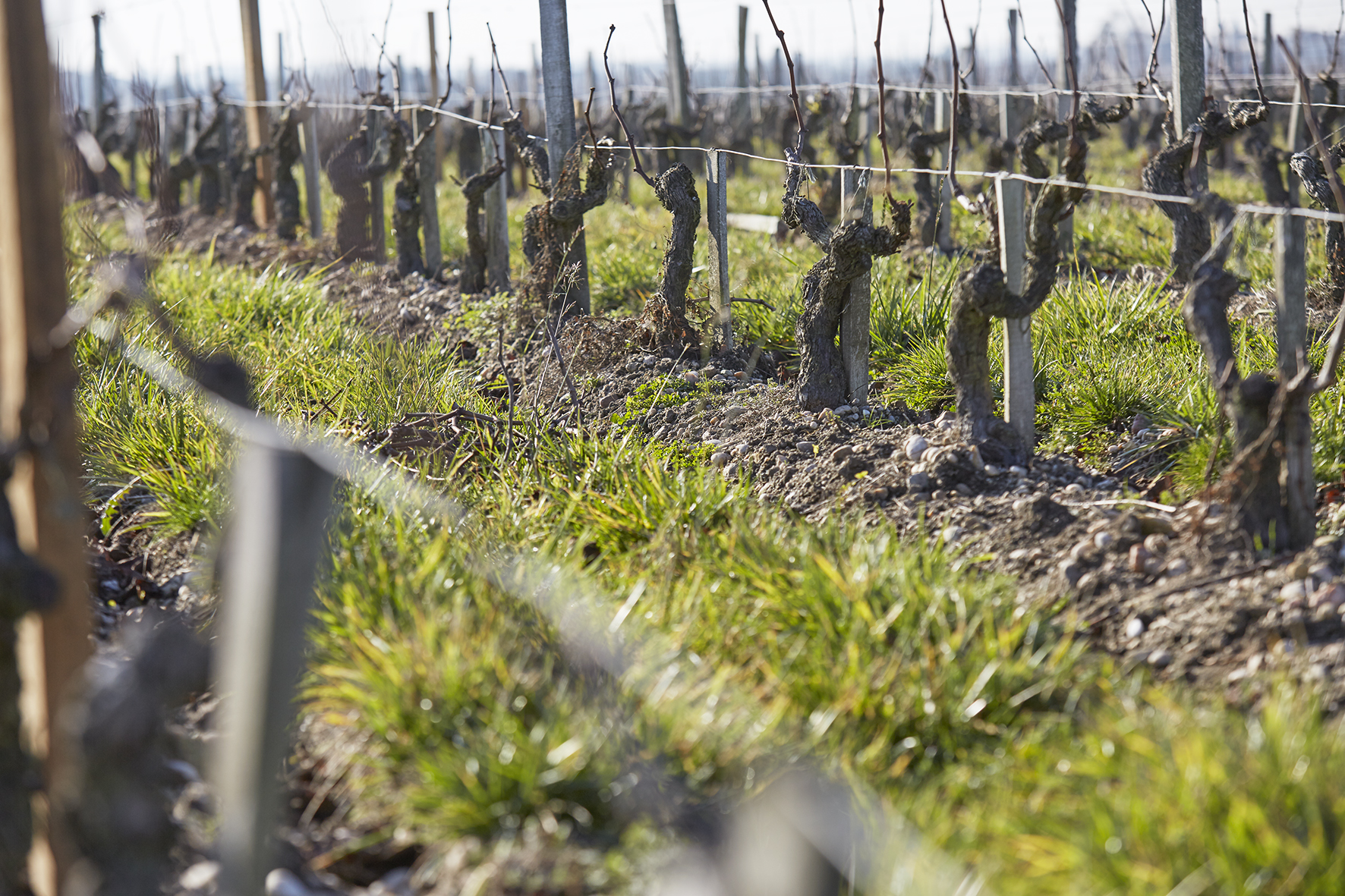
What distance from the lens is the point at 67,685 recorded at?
187cm

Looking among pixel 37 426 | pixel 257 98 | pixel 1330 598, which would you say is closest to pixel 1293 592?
pixel 1330 598

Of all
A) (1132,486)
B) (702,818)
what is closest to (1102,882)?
(702,818)

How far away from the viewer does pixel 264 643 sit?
175 centimetres

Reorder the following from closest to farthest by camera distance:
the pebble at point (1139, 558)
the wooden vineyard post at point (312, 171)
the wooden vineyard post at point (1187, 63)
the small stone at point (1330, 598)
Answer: the small stone at point (1330, 598), the pebble at point (1139, 558), the wooden vineyard post at point (1187, 63), the wooden vineyard post at point (312, 171)

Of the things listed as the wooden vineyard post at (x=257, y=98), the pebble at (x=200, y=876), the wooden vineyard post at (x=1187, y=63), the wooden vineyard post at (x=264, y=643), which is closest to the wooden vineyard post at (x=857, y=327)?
the wooden vineyard post at (x=1187, y=63)

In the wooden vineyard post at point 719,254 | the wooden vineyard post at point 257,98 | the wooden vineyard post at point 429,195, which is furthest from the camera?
the wooden vineyard post at point 257,98

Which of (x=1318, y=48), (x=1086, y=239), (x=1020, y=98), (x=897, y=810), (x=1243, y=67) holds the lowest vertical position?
(x=897, y=810)

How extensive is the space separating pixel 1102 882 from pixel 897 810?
44 centimetres

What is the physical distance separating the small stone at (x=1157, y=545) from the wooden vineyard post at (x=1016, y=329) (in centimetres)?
84

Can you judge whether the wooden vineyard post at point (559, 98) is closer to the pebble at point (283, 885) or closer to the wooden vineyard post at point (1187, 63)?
the wooden vineyard post at point (1187, 63)

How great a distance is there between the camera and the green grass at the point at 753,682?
182cm

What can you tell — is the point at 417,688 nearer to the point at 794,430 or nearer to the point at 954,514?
the point at 954,514

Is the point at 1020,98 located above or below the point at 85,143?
above

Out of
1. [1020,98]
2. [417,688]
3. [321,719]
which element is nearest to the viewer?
[417,688]
